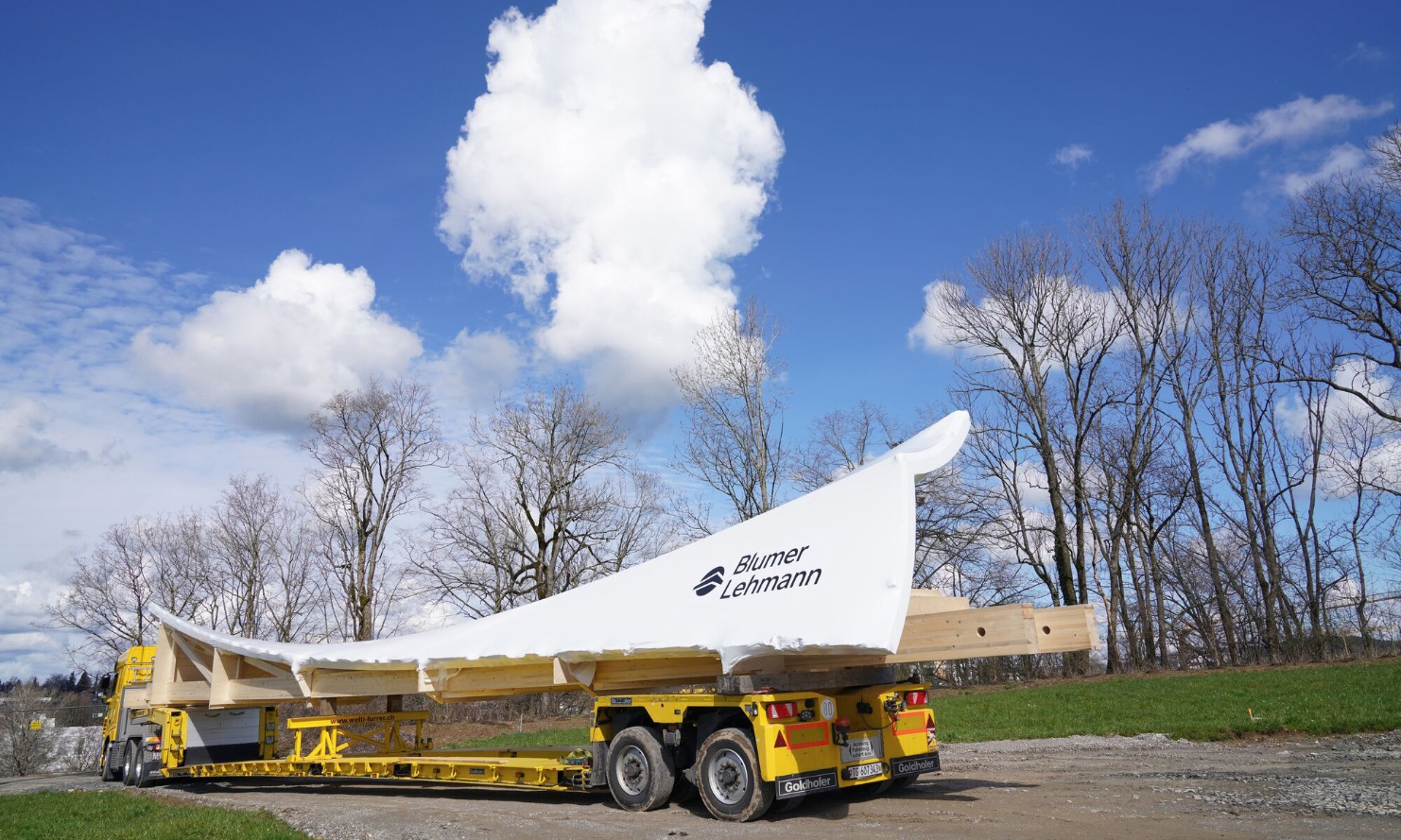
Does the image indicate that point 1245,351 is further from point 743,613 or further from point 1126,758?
point 743,613

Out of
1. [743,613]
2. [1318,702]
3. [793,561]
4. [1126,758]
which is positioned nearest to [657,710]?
[743,613]

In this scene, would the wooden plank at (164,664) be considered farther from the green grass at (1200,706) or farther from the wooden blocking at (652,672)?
the green grass at (1200,706)

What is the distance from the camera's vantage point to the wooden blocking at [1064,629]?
777cm

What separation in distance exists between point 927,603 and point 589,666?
3745 mm

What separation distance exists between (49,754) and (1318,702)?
1234 inches

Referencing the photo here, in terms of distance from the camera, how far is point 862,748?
29.0ft

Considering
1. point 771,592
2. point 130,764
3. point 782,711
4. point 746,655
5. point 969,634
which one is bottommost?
point 130,764

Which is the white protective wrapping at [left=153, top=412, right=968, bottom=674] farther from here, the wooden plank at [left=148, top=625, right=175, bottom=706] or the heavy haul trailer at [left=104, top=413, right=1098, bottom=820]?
the wooden plank at [left=148, top=625, right=175, bottom=706]

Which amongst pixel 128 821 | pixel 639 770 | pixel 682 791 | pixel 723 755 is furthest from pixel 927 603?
pixel 128 821

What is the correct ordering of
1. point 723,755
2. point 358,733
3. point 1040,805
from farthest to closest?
point 358,733 → point 723,755 → point 1040,805

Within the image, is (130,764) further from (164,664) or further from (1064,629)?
(1064,629)

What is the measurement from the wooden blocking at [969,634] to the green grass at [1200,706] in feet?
27.6

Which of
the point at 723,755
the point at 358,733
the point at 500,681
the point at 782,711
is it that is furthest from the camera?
the point at 358,733

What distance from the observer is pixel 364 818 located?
9625mm
